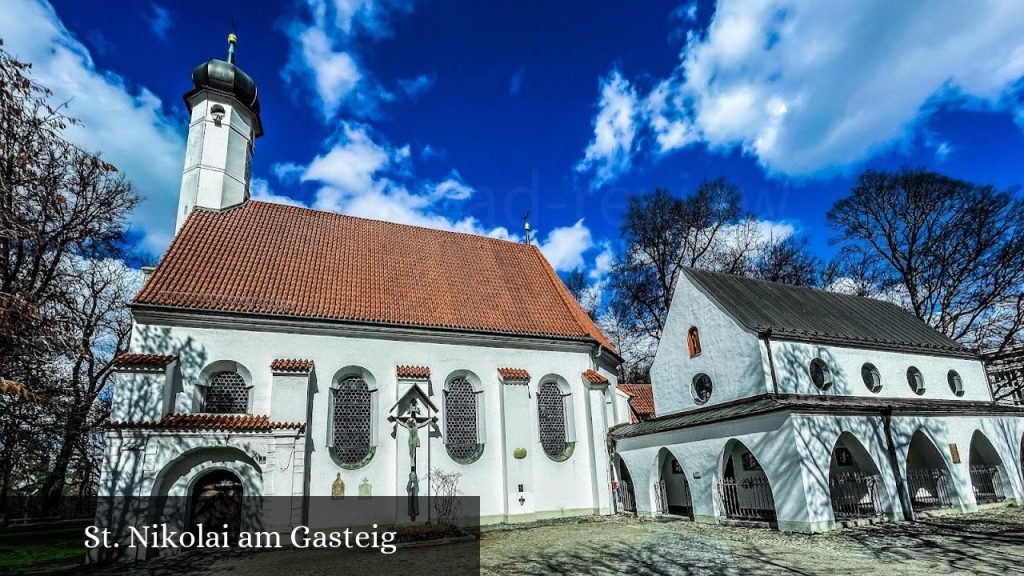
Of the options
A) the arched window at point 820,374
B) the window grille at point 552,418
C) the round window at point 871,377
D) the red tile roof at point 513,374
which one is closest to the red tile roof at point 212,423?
the red tile roof at point 513,374

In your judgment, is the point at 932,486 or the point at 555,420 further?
the point at 555,420

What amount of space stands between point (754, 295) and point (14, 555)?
21243 mm

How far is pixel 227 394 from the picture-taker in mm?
13758

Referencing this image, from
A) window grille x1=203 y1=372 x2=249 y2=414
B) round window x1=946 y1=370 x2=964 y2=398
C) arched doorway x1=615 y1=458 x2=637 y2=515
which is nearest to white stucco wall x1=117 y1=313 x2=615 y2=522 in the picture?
window grille x1=203 y1=372 x2=249 y2=414

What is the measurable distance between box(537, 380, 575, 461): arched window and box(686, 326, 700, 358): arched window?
4.21m

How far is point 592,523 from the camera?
1536 cm

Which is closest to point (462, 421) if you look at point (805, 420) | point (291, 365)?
point (291, 365)

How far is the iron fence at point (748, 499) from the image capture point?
1361 centimetres

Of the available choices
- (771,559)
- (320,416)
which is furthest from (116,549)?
(771,559)

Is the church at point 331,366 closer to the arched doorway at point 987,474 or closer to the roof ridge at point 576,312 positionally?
the roof ridge at point 576,312

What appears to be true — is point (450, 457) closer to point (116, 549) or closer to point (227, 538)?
point (227, 538)

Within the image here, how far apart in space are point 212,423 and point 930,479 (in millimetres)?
18960

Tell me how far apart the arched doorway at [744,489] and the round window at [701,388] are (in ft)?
5.20

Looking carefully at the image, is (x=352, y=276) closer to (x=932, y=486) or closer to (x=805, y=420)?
(x=805, y=420)
